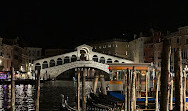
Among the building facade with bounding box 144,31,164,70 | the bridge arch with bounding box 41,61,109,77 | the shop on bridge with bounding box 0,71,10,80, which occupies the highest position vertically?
the building facade with bounding box 144,31,164,70

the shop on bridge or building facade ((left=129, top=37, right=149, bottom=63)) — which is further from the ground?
building facade ((left=129, top=37, right=149, bottom=63))

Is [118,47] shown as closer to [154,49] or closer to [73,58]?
[73,58]

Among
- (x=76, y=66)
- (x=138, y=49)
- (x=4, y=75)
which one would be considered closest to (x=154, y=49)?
(x=138, y=49)

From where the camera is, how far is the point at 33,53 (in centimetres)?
5391

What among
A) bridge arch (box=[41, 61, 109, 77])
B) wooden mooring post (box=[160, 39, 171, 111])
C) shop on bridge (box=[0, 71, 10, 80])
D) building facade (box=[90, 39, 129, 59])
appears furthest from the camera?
building facade (box=[90, 39, 129, 59])

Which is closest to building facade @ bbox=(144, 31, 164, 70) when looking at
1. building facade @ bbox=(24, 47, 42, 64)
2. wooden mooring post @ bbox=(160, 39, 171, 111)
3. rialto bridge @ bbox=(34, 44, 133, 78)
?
rialto bridge @ bbox=(34, 44, 133, 78)

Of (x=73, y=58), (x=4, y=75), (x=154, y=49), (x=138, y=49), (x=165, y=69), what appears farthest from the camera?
(x=73, y=58)

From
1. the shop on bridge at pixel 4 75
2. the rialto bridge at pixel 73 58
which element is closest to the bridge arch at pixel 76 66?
the rialto bridge at pixel 73 58

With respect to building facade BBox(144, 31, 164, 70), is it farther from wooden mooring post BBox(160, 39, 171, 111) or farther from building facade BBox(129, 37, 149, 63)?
wooden mooring post BBox(160, 39, 171, 111)

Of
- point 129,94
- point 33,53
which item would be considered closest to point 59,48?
point 33,53

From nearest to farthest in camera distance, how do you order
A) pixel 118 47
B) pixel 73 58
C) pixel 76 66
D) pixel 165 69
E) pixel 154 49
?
pixel 165 69 < pixel 154 49 < pixel 76 66 < pixel 73 58 < pixel 118 47

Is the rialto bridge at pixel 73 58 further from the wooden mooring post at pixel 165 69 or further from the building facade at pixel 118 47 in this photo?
the wooden mooring post at pixel 165 69

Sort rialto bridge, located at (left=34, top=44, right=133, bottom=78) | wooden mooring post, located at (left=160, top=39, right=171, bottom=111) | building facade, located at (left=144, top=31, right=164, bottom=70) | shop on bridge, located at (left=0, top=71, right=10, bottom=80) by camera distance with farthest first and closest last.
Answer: rialto bridge, located at (left=34, top=44, right=133, bottom=78), building facade, located at (left=144, top=31, right=164, bottom=70), shop on bridge, located at (left=0, top=71, right=10, bottom=80), wooden mooring post, located at (left=160, top=39, right=171, bottom=111)

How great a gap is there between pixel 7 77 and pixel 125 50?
88.6ft
